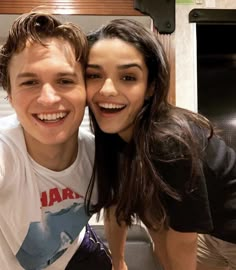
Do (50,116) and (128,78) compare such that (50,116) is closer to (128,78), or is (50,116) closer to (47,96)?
(47,96)

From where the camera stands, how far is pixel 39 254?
3.44 ft

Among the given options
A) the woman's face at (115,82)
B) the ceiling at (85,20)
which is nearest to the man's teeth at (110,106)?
the woman's face at (115,82)

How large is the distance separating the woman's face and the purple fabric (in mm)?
457

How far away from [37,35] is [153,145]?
382 millimetres

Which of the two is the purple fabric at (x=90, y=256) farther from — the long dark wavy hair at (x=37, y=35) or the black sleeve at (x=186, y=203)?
the long dark wavy hair at (x=37, y=35)

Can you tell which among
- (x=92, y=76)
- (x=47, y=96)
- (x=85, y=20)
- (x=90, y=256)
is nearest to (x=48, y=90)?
(x=47, y=96)

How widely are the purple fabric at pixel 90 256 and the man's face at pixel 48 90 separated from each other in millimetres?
437

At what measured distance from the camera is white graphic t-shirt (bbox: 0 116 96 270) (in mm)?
964

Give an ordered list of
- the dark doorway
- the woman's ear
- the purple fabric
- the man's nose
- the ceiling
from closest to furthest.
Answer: the man's nose → the woman's ear → the purple fabric → the ceiling → the dark doorway

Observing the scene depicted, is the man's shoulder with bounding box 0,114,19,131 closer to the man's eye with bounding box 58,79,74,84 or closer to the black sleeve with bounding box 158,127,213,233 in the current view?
the man's eye with bounding box 58,79,74,84

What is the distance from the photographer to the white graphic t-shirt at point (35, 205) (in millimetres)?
964

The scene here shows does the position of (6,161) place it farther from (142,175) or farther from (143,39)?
(143,39)

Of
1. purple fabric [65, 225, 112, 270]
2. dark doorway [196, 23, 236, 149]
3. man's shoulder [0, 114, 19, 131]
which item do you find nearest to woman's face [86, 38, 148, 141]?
man's shoulder [0, 114, 19, 131]

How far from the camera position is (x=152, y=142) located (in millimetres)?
961
